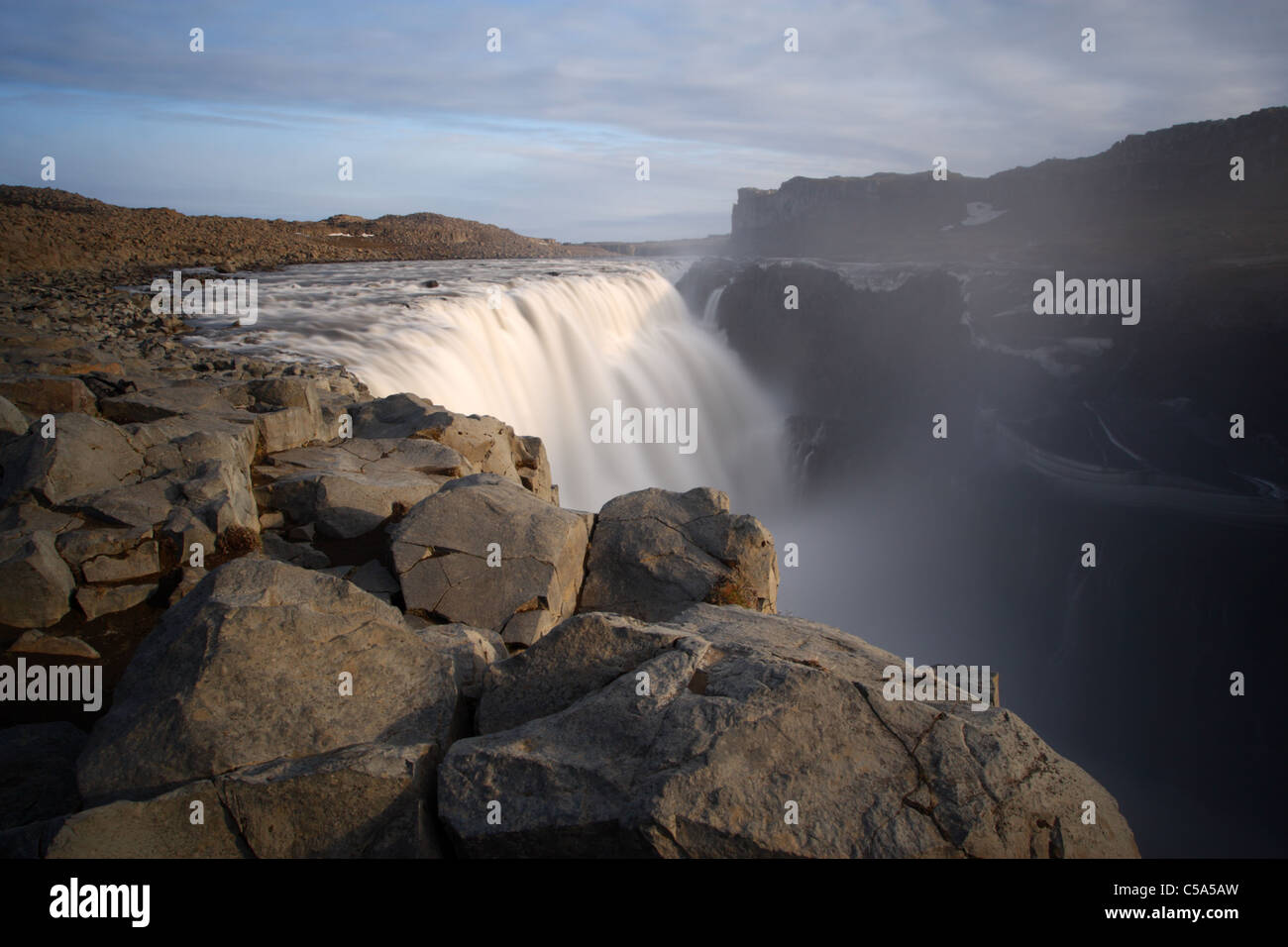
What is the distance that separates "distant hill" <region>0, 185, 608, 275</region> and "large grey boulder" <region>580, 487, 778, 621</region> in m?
21.1

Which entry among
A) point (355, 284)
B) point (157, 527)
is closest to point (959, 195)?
point (355, 284)

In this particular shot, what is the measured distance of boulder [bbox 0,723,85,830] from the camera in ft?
12.2

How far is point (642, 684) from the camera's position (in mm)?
3922

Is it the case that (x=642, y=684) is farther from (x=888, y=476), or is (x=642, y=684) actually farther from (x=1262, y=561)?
(x=888, y=476)

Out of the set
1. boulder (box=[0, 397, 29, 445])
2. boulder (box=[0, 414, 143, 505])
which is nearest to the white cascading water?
boulder (box=[0, 397, 29, 445])

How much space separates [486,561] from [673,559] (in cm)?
181

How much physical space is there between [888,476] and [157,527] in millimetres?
28362

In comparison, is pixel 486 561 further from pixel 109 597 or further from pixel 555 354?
pixel 555 354

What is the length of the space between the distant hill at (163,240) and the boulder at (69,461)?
690 inches

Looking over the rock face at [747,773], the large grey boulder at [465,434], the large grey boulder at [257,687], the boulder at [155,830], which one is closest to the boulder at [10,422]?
the large grey boulder at [465,434]

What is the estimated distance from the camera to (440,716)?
4016mm

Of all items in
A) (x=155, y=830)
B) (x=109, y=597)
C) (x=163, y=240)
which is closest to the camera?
(x=155, y=830)

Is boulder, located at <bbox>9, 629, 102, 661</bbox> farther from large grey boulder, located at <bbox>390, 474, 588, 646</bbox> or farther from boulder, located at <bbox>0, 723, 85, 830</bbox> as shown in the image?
large grey boulder, located at <bbox>390, 474, 588, 646</bbox>

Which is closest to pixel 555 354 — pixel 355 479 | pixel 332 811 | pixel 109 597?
pixel 355 479
